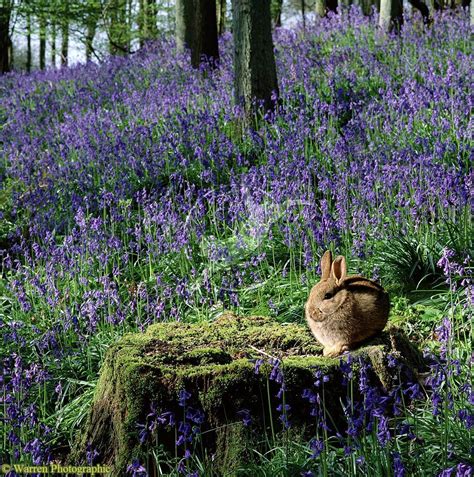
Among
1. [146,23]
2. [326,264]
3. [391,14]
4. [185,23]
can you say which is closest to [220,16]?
[146,23]

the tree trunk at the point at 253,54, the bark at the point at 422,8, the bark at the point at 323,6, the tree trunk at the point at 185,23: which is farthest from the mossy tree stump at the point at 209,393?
the bark at the point at 323,6

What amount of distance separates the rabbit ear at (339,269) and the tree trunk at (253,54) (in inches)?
203

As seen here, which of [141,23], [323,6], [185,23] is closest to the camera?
[185,23]

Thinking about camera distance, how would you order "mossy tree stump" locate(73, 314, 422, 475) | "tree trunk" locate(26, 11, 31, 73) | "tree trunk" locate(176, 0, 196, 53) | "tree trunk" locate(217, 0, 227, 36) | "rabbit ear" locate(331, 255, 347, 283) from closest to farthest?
"mossy tree stump" locate(73, 314, 422, 475) → "rabbit ear" locate(331, 255, 347, 283) → "tree trunk" locate(176, 0, 196, 53) → "tree trunk" locate(217, 0, 227, 36) → "tree trunk" locate(26, 11, 31, 73)

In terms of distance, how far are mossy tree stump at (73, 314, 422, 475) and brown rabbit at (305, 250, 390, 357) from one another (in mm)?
96

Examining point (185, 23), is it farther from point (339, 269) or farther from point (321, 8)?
point (339, 269)

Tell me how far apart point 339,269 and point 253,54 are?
547 centimetres

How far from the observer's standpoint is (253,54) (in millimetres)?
8586

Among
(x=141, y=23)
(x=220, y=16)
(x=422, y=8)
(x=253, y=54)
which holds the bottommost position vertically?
(x=253, y=54)

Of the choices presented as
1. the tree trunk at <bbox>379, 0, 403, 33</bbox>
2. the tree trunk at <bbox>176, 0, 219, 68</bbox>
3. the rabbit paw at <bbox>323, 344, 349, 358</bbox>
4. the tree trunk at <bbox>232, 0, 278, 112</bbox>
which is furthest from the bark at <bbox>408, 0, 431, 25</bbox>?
the rabbit paw at <bbox>323, 344, 349, 358</bbox>

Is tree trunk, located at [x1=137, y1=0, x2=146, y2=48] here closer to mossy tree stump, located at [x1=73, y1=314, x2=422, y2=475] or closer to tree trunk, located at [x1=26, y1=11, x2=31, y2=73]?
tree trunk, located at [x1=26, y1=11, x2=31, y2=73]

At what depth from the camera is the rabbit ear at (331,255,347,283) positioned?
3566 millimetres

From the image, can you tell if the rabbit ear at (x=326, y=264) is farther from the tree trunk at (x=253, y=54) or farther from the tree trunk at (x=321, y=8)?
the tree trunk at (x=321, y=8)

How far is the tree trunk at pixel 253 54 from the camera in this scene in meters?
8.48
